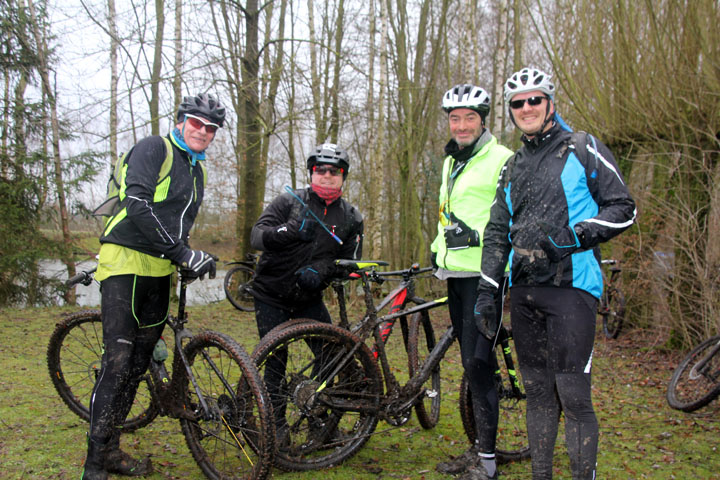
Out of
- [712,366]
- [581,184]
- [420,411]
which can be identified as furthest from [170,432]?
[712,366]

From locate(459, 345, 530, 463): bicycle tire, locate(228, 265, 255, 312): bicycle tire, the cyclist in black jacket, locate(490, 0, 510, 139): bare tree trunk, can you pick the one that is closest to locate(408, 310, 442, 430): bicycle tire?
locate(459, 345, 530, 463): bicycle tire

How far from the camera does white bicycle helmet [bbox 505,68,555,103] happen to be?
2.64 metres

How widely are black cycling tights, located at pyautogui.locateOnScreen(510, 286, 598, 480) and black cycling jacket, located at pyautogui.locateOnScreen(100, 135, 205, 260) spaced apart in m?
1.83

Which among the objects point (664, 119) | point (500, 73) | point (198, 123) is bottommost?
point (198, 123)

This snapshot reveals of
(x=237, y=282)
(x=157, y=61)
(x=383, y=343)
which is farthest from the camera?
(x=157, y=61)

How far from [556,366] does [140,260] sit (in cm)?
219

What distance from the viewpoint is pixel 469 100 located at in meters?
3.11

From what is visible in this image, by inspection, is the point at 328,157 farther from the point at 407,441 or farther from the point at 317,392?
the point at 407,441

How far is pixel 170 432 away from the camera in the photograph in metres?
3.78

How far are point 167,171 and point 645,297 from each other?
270 inches

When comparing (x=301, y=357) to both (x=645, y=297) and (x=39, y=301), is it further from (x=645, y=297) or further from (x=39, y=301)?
(x=39, y=301)

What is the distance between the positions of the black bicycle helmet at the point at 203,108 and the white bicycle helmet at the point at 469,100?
1.30m

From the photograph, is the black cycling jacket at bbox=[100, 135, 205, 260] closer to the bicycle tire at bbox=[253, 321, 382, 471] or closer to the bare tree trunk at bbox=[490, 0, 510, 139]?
the bicycle tire at bbox=[253, 321, 382, 471]

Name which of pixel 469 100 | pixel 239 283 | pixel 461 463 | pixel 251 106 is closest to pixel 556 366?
pixel 461 463
